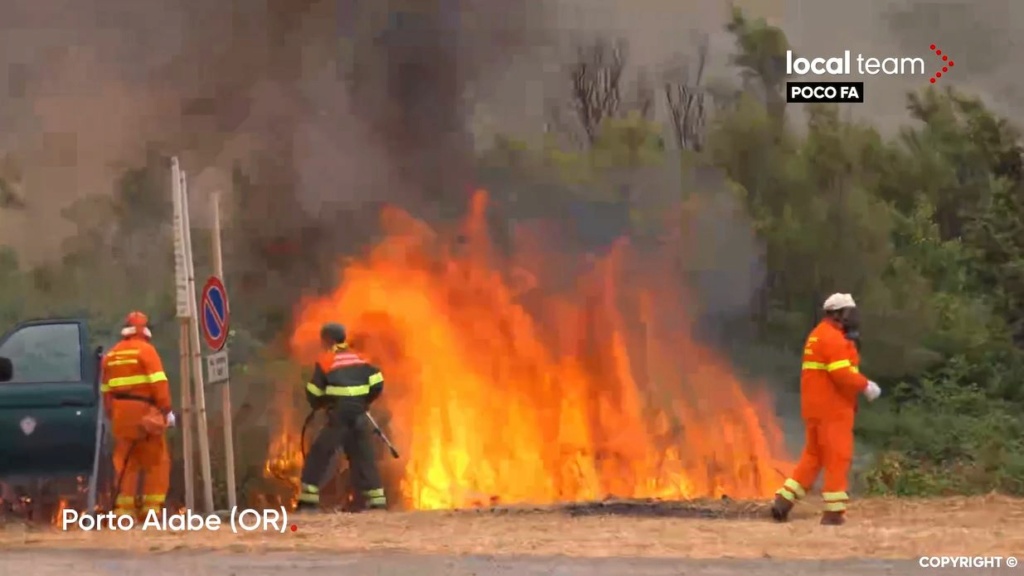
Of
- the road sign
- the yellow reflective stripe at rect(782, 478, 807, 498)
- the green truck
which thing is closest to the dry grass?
the yellow reflective stripe at rect(782, 478, 807, 498)

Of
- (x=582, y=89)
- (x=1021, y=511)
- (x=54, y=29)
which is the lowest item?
(x=1021, y=511)

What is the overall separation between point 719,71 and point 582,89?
157 centimetres

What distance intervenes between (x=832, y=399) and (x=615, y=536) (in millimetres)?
1801

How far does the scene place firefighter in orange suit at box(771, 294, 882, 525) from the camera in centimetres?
968

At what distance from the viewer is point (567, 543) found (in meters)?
8.92

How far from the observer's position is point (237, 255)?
15.1 m

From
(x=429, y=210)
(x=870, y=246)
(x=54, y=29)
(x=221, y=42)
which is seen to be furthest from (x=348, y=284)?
(x=870, y=246)

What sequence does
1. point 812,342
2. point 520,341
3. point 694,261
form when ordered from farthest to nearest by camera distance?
point 694,261
point 520,341
point 812,342

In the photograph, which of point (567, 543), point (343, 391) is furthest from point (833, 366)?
point (343, 391)

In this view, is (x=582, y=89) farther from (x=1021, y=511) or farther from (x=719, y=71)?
(x=1021, y=511)

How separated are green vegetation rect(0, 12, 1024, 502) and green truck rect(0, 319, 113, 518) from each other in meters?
3.55

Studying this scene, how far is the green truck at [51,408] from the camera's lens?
32.9ft

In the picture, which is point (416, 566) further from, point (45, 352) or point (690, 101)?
point (690, 101)

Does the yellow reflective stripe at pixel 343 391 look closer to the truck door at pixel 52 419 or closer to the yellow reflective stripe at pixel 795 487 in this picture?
the truck door at pixel 52 419
